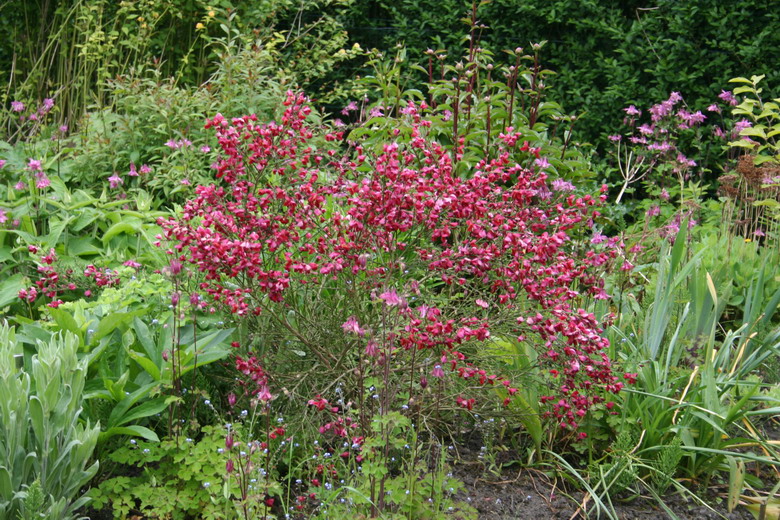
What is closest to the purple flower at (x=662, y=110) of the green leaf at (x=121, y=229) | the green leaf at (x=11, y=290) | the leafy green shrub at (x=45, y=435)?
the green leaf at (x=121, y=229)

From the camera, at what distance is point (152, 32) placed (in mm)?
6609

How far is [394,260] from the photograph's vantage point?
2.86m

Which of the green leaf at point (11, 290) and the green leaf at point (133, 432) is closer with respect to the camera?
the green leaf at point (133, 432)

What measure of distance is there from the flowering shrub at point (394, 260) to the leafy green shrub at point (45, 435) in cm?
59

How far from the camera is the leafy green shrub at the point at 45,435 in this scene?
2.26m

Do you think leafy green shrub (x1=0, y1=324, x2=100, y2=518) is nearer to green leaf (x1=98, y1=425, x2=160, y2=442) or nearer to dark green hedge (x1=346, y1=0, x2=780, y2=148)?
green leaf (x1=98, y1=425, x2=160, y2=442)

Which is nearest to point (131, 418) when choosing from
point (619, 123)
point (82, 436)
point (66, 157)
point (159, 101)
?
point (82, 436)

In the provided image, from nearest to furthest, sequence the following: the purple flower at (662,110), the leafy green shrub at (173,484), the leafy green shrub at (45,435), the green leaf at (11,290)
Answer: the leafy green shrub at (45,435) → the leafy green shrub at (173,484) → the green leaf at (11,290) → the purple flower at (662,110)

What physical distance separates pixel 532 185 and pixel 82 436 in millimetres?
1848

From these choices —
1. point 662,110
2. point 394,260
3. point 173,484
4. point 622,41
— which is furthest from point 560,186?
point 622,41

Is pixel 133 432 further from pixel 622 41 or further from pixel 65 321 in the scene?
pixel 622 41

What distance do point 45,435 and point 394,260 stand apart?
1.32 m

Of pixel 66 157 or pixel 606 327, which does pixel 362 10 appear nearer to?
pixel 66 157

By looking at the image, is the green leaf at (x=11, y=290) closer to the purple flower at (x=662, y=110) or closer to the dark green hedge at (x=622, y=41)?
the dark green hedge at (x=622, y=41)
